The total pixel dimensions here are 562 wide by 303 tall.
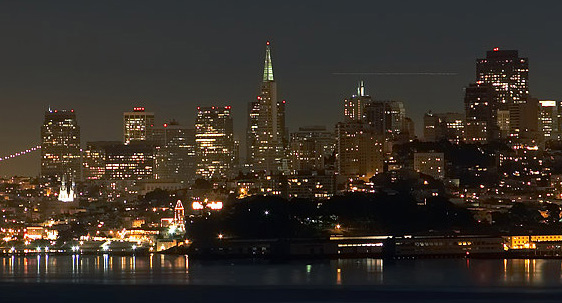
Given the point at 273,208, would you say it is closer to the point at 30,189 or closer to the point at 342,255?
the point at 342,255

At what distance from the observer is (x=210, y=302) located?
169 ft

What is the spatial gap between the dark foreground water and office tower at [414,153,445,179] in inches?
1434

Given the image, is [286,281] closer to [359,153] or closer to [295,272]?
[295,272]

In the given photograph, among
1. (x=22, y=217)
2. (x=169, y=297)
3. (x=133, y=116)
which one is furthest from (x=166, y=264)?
(x=133, y=116)

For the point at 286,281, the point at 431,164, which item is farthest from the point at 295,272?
the point at 431,164

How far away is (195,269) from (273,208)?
17.0m

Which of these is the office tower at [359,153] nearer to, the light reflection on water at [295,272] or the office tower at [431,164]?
the office tower at [431,164]

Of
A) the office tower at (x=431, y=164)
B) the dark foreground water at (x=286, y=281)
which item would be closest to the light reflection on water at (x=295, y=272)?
the dark foreground water at (x=286, y=281)

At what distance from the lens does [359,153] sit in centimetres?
11819

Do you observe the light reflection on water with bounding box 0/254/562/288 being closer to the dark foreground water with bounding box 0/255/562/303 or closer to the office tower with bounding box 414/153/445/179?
the dark foreground water with bounding box 0/255/562/303

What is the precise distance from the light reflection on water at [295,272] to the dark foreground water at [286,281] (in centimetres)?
3

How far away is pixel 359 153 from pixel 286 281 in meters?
58.8

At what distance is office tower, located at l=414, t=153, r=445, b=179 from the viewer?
11231 cm

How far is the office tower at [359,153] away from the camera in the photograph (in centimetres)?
11719
